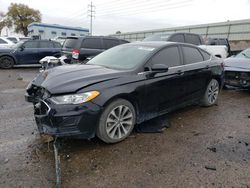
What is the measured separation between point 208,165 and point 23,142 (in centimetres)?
283

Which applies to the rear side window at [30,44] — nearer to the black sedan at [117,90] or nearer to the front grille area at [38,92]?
the black sedan at [117,90]

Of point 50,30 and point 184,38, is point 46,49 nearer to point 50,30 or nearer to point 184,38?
point 184,38

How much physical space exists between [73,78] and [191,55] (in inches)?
112

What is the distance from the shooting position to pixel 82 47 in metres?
9.94

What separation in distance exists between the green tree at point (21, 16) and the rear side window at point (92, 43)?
165 ft

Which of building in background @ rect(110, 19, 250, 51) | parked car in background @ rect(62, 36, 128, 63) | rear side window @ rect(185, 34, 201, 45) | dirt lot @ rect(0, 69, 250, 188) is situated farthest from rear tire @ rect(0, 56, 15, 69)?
building in background @ rect(110, 19, 250, 51)

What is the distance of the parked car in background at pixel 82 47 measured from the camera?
32.1 feet

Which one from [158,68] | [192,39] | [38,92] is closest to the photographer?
[38,92]

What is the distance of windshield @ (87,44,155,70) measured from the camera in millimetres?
4164

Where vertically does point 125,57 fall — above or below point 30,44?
below

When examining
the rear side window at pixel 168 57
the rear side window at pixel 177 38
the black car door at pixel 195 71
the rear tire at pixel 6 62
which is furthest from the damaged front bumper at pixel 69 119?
the rear tire at pixel 6 62

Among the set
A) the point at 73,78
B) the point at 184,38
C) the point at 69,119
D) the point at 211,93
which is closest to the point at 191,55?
the point at 211,93

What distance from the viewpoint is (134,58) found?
14.1 ft

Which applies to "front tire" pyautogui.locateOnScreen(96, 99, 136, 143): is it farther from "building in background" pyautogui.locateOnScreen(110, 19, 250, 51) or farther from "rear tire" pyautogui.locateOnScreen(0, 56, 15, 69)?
"building in background" pyautogui.locateOnScreen(110, 19, 250, 51)
